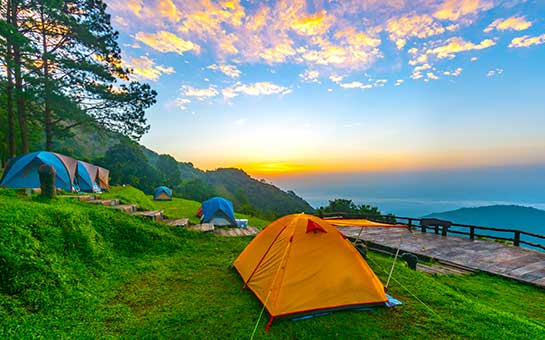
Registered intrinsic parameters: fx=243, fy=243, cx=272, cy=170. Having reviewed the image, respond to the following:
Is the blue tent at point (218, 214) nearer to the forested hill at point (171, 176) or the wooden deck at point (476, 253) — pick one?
the wooden deck at point (476, 253)

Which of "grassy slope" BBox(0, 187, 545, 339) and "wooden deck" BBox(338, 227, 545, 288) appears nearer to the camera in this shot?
"grassy slope" BBox(0, 187, 545, 339)

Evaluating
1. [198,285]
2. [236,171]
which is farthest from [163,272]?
[236,171]

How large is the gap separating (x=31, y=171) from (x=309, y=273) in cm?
1583

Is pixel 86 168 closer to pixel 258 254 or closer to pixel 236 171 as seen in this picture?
pixel 258 254

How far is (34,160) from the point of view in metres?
12.7

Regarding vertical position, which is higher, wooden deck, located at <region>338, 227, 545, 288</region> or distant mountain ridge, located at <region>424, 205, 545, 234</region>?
wooden deck, located at <region>338, 227, 545, 288</region>

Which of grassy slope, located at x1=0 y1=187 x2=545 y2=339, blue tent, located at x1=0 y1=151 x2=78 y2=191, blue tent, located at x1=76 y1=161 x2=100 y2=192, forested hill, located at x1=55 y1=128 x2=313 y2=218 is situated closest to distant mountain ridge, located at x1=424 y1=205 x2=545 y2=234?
forested hill, located at x1=55 y1=128 x2=313 y2=218

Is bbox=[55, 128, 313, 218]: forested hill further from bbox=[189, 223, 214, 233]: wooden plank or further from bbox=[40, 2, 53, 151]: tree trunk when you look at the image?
bbox=[189, 223, 214, 233]: wooden plank

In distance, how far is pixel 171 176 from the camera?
4531 cm

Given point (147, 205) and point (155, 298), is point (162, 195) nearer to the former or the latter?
point (147, 205)

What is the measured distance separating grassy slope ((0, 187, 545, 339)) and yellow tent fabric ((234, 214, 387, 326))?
26 cm

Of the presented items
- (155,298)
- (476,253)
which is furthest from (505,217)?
(155,298)

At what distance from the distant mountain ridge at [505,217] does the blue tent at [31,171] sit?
73.6 m

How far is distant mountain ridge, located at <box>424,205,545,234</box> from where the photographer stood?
62.8 metres
